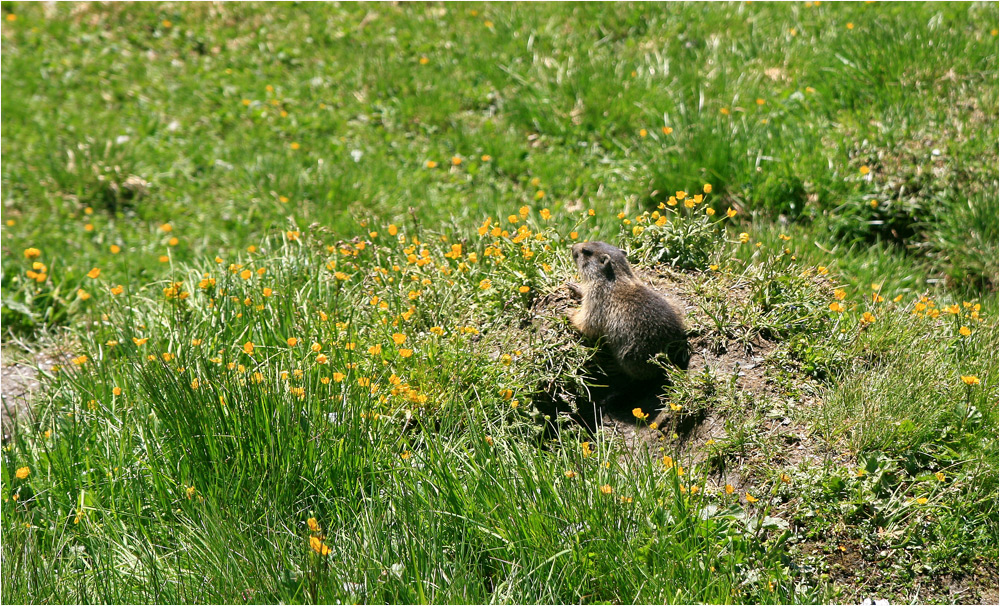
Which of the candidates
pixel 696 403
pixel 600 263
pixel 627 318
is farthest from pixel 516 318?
pixel 696 403

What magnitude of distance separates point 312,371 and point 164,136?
18.4 feet

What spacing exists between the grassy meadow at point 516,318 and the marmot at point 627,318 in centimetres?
18

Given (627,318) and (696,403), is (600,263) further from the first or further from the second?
(696,403)

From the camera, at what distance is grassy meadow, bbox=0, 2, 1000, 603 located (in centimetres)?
323

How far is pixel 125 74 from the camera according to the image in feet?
29.7

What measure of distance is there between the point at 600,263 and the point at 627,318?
398 mm

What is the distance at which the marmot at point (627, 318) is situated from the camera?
400cm

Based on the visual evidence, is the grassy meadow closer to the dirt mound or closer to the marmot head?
the dirt mound

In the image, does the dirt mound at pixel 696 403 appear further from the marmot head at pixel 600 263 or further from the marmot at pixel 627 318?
the marmot head at pixel 600 263

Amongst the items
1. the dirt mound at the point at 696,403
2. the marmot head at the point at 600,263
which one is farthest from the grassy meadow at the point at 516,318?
the marmot head at the point at 600,263

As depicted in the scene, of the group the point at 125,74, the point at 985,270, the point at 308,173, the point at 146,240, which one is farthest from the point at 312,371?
the point at 125,74

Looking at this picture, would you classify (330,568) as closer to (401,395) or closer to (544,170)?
(401,395)

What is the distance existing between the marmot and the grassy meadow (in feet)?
0.59

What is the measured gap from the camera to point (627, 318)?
4.00 m
